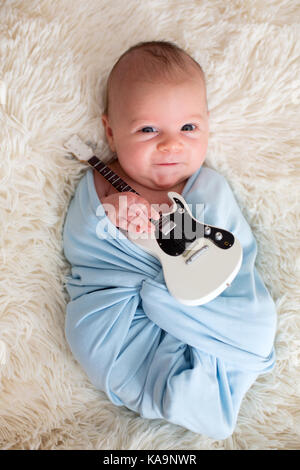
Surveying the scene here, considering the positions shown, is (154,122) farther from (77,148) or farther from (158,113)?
(77,148)

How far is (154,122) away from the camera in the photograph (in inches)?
55.1

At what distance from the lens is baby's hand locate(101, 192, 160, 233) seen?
4.34 feet

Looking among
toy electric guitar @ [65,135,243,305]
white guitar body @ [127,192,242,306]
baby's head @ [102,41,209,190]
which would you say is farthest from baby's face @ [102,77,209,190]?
white guitar body @ [127,192,242,306]

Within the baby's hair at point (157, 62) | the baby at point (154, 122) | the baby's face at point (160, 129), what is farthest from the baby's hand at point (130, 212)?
the baby's hair at point (157, 62)

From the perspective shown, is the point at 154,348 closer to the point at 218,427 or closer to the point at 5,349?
the point at 218,427

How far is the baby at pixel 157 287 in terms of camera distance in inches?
51.7

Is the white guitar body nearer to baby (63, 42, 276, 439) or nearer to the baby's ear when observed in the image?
baby (63, 42, 276, 439)

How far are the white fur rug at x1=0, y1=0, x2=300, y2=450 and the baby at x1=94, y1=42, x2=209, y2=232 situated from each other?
0.35 ft

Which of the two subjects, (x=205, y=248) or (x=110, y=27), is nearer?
(x=205, y=248)

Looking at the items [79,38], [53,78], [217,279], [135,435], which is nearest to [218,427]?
[135,435]

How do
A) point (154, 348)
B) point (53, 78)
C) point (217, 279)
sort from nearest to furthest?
point (217, 279) → point (154, 348) → point (53, 78)

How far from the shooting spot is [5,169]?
1419 millimetres

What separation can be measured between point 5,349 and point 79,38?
998 mm

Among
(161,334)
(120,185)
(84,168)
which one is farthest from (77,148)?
(161,334)
